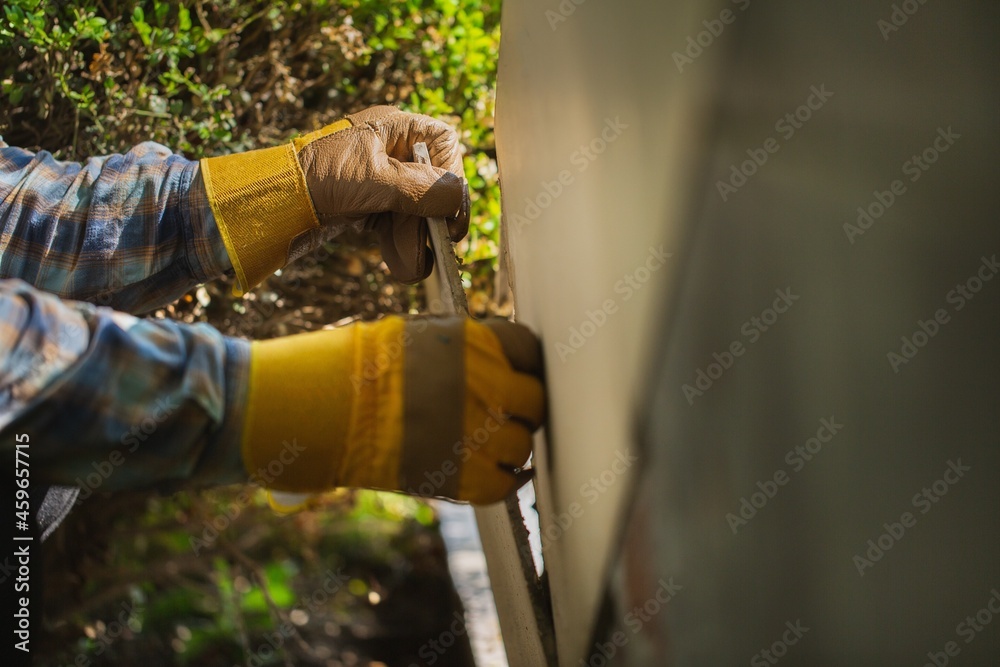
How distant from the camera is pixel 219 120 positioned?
222cm

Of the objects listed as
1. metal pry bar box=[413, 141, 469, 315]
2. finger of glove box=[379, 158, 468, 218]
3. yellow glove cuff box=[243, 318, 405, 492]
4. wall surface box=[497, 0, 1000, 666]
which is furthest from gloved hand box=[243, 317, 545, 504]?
finger of glove box=[379, 158, 468, 218]

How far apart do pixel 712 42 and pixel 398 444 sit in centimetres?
65

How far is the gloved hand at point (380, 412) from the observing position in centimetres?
117

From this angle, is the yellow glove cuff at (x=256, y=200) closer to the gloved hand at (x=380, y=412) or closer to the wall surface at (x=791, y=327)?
the gloved hand at (x=380, y=412)

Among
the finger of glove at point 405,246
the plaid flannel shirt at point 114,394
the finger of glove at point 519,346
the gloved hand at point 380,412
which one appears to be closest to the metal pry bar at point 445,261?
the finger of glove at point 405,246

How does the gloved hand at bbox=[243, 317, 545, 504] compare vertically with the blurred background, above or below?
above

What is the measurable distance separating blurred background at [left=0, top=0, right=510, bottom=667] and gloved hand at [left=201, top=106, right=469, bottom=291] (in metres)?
0.41

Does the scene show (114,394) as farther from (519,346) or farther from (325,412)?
(519,346)

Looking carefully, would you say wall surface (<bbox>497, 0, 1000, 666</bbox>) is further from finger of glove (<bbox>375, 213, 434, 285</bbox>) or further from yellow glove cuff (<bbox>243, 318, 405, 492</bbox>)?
finger of glove (<bbox>375, 213, 434, 285</bbox>)

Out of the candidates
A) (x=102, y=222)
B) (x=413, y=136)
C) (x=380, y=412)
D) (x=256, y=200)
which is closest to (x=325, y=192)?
(x=256, y=200)

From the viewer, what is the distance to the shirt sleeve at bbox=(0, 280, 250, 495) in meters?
1.08

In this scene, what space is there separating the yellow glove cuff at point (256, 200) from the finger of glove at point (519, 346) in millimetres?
716

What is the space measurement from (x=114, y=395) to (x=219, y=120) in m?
1.29

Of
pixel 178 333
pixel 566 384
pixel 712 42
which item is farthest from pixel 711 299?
pixel 178 333
